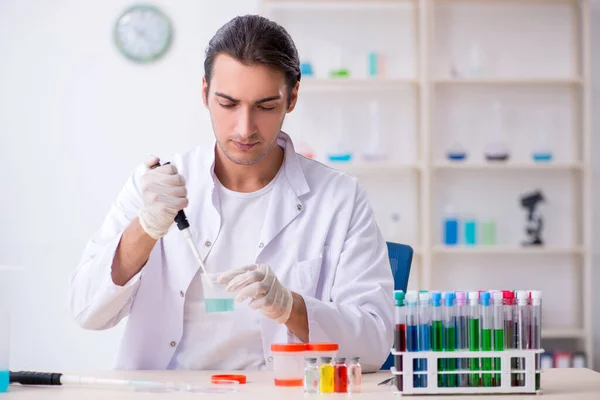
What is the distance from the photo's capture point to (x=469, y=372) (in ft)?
4.63

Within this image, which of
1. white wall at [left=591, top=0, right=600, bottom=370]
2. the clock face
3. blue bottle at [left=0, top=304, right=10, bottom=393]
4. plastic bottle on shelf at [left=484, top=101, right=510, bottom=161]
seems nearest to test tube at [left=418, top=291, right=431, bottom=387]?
blue bottle at [left=0, top=304, right=10, bottom=393]

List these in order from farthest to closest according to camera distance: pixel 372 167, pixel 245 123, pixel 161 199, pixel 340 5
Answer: pixel 340 5
pixel 372 167
pixel 245 123
pixel 161 199

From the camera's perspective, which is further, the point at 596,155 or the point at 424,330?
the point at 596,155

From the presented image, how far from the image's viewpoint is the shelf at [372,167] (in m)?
4.28

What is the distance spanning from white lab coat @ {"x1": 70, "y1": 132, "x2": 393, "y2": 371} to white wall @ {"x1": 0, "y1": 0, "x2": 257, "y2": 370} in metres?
2.41

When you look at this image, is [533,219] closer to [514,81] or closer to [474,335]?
[514,81]

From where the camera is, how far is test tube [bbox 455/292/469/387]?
1.41 m

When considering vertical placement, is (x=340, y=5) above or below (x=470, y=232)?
above

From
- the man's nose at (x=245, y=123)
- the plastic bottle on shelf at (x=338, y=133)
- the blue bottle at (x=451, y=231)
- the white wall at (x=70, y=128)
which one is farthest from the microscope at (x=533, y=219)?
the man's nose at (x=245, y=123)

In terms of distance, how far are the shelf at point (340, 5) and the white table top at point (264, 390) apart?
308 centimetres

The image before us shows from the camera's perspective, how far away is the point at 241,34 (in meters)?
1.95

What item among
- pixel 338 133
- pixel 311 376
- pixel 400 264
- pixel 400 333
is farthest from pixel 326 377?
pixel 338 133

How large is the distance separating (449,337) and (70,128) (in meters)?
3.43

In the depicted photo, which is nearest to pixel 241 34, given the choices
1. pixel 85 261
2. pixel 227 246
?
pixel 227 246
